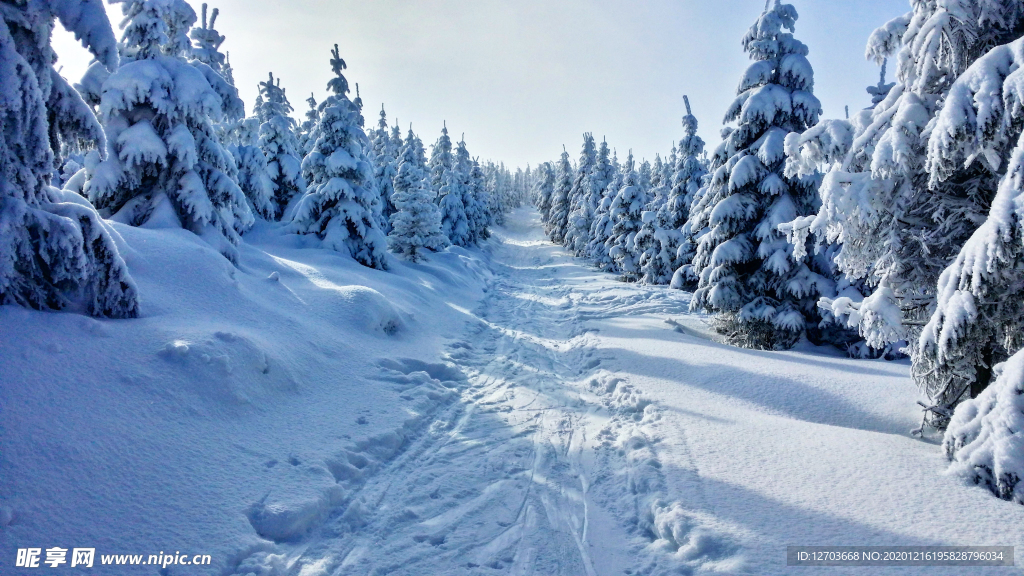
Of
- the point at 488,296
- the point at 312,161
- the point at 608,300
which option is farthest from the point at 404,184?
the point at 608,300

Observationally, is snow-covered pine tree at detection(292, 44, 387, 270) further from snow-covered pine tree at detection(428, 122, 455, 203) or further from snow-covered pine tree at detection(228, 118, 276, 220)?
snow-covered pine tree at detection(428, 122, 455, 203)

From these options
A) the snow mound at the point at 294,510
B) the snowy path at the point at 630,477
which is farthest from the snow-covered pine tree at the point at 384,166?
the snow mound at the point at 294,510

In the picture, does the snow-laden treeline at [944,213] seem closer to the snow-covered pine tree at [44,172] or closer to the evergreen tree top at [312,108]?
the snow-covered pine tree at [44,172]

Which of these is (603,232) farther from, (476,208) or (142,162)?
(142,162)

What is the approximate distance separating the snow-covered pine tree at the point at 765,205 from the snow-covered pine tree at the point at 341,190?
46.2 ft

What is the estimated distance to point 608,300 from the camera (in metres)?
20.6

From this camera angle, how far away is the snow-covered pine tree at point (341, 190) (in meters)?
20.4

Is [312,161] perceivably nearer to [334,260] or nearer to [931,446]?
[334,260]

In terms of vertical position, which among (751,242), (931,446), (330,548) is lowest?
(330,548)

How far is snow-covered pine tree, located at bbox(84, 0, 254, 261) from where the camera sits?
11.8 meters

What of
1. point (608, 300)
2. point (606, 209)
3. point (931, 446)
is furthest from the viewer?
point (606, 209)

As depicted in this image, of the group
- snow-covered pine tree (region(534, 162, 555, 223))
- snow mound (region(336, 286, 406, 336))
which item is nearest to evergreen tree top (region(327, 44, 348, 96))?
snow mound (region(336, 286, 406, 336))

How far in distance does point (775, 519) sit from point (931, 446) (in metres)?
3.11

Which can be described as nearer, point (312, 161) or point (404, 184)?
point (312, 161)
